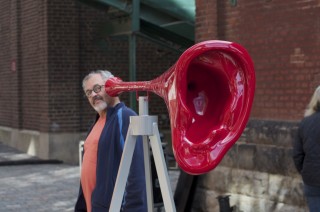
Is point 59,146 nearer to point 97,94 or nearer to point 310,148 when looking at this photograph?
point 310,148

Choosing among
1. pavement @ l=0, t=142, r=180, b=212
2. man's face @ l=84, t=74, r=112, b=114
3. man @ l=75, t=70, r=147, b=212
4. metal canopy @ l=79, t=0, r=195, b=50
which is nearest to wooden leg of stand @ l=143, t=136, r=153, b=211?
man @ l=75, t=70, r=147, b=212

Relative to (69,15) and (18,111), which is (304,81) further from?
(18,111)

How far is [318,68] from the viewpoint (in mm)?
6766

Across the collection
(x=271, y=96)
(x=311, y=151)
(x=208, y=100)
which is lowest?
(x=311, y=151)

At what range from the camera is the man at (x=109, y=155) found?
388 cm

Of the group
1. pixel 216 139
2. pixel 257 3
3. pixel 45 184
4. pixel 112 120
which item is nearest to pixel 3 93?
pixel 45 184

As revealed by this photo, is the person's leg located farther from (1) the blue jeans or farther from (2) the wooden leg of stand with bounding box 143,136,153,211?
(2) the wooden leg of stand with bounding box 143,136,153,211

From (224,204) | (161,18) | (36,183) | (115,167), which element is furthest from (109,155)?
(36,183)

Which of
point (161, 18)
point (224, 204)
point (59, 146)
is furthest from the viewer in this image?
point (59, 146)

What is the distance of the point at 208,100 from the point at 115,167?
3.68 feet

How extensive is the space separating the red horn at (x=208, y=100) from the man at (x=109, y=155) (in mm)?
928

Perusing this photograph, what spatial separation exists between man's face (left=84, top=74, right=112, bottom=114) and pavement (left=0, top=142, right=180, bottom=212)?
5.23 metres

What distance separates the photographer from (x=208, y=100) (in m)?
3.03

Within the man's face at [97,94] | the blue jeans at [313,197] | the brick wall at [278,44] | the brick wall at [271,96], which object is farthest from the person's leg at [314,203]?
the man's face at [97,94]
